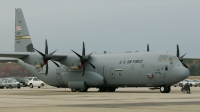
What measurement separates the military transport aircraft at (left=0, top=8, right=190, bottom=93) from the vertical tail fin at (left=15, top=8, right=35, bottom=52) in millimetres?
120

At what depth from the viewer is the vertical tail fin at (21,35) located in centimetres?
5546

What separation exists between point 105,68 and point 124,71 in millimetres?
2595

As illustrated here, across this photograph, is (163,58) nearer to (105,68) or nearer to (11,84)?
(105,68)

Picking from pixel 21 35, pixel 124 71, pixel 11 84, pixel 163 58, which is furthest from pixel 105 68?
pixel 11 84

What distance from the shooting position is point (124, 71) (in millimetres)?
47031

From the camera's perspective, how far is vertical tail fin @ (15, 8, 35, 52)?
55.5m

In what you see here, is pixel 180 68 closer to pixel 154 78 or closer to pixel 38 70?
pixel 154 78

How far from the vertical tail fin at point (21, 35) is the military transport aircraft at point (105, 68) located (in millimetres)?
120

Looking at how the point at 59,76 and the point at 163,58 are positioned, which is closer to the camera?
the point at 163,58

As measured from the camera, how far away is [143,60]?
45.8 m

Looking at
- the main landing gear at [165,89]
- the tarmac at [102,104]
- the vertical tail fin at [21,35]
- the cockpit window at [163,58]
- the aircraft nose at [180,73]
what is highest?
the vertical tail fin at [21,35]

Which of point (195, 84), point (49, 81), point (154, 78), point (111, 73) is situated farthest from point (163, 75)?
point (195, 84)

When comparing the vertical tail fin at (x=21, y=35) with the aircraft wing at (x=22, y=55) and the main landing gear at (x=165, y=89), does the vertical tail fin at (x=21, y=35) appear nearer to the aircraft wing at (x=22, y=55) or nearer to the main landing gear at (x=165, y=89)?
the aircraft wing at (x=22, y=55)

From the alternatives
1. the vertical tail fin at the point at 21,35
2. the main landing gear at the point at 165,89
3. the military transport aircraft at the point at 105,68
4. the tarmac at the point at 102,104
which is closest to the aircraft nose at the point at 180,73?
the military transport aircraft at the point at 105,68
